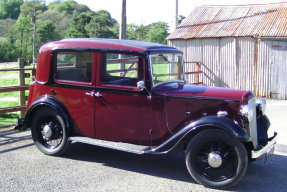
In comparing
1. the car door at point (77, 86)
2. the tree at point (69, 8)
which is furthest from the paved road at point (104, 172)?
the tree at point (69, 8)

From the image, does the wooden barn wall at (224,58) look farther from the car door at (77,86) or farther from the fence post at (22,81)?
the car door at (77,86)

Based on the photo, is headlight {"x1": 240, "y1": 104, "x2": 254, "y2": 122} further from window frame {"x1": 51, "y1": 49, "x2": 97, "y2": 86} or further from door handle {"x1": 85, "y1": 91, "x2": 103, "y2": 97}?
window frame {"x1": 51, "y1": 49, "x2": 97, "y2": 86}

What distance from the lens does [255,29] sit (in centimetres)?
1469

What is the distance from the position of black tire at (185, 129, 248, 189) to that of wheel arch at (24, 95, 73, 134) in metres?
2.17

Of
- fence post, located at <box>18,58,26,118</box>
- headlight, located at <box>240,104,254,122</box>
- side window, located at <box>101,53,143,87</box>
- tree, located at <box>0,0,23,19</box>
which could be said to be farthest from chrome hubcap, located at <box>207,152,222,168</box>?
tree, located at <box>0,0,23,19</box>

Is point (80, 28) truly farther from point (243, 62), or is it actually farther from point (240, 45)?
point (243, 62)

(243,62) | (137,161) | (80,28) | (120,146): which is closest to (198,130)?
(120,146)

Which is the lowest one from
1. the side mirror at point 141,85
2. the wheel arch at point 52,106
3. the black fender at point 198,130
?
the black fender at point 198,130

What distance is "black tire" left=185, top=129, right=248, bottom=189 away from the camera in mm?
4801

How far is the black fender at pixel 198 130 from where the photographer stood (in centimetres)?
477

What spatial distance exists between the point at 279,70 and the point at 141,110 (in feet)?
32.9

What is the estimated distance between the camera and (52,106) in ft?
20.0

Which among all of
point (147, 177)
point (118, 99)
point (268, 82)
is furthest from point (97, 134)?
point (268, 82)

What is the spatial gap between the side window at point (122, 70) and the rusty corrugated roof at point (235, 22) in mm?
9532
